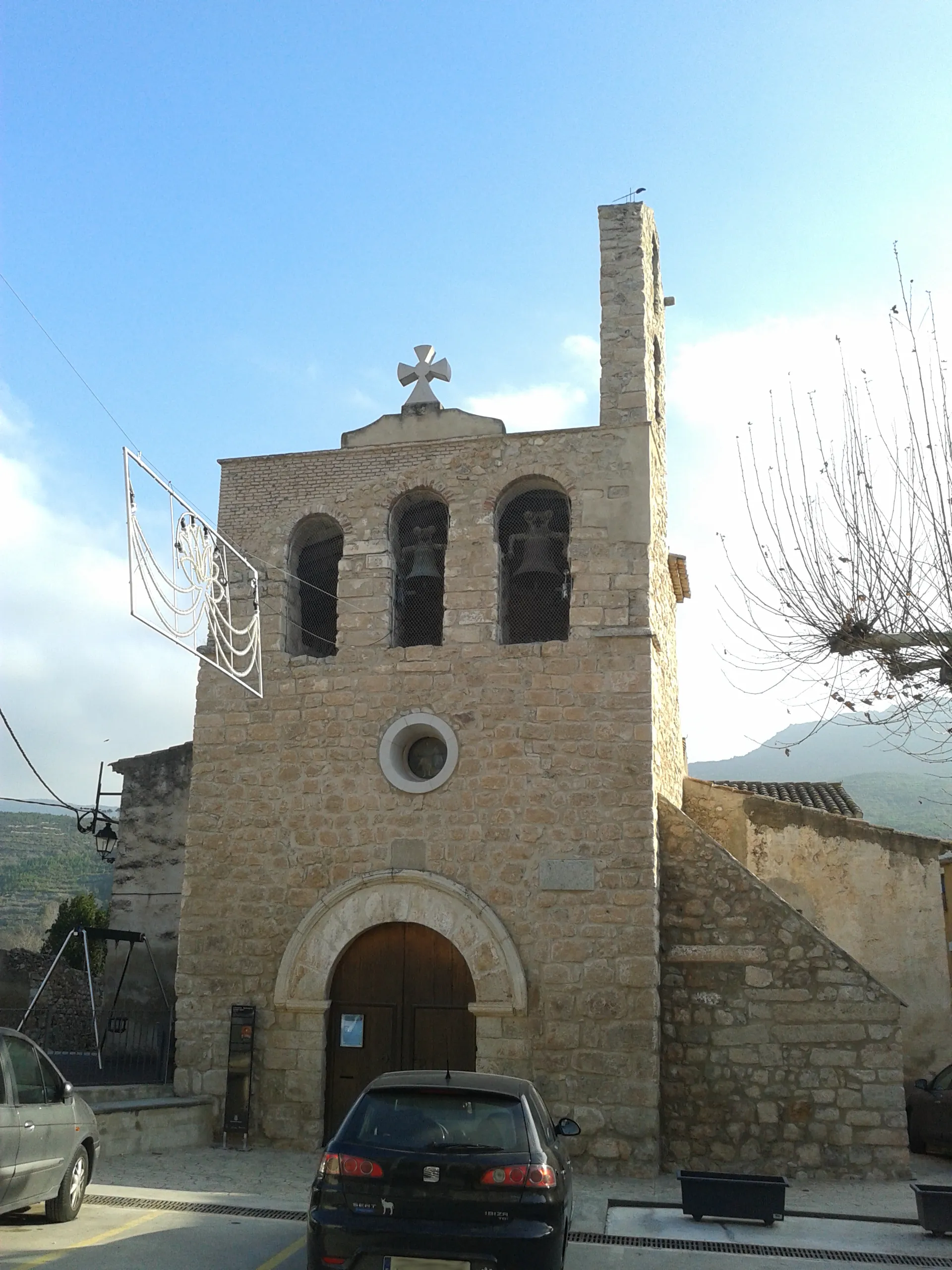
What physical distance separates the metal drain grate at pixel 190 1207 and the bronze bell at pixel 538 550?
22.2 ft

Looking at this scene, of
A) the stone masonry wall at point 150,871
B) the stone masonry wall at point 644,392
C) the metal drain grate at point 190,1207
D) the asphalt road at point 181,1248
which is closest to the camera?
the asphalt road at point 181,1248

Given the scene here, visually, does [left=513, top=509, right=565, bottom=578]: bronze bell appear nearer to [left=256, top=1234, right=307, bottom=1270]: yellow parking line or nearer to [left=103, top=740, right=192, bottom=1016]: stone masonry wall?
[left=103, top=740, right=192, bottom=1016]: stone masonry wall

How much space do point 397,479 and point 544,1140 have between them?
830 centimetres

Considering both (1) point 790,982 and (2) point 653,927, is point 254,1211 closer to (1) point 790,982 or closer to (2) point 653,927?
(2) point 653,927

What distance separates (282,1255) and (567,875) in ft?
16.5

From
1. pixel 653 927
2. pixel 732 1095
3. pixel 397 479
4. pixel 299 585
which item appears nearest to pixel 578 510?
pixel 397 479

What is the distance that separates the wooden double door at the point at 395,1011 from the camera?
10.8 metres

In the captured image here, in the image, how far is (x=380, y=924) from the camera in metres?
11.1

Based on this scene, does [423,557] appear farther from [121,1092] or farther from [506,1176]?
[506,1176]

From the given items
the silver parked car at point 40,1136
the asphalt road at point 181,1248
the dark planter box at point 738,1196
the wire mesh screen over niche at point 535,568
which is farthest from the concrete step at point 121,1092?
the wire mesh screen over niche at point 535,568

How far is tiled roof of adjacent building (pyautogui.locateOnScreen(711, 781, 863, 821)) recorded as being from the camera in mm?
16094

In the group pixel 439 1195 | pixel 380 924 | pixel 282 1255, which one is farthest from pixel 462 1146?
pixel 380 924

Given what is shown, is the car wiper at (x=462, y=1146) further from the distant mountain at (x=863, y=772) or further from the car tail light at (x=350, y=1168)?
the distant mountain at (x=863, y=772)

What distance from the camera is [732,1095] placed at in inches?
401
